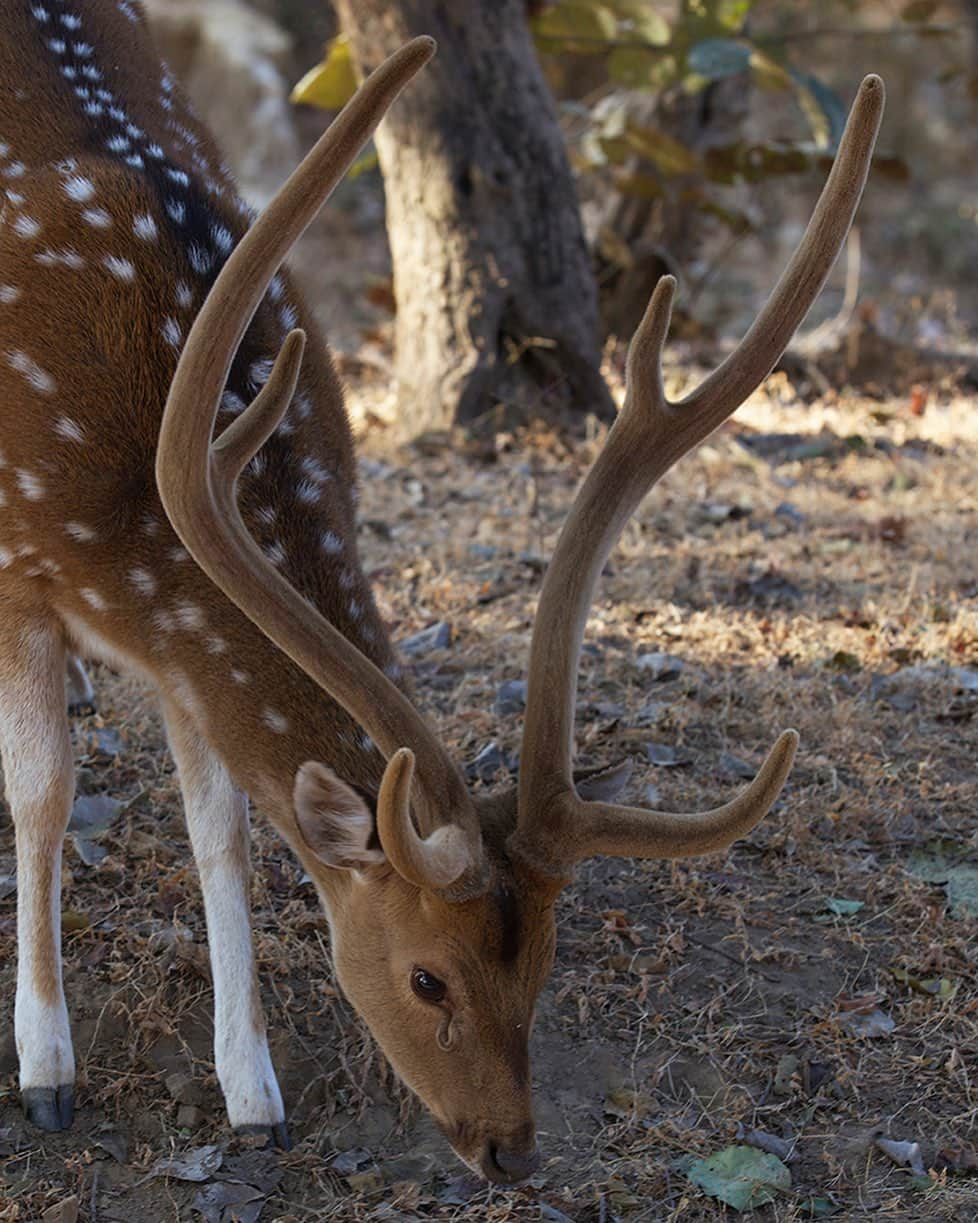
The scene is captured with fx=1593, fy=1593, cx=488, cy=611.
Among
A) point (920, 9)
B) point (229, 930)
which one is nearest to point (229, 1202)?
point (229, 930)

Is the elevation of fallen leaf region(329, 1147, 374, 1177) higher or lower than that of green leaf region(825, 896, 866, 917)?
lower

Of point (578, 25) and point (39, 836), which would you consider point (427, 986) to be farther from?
point (578, 25)

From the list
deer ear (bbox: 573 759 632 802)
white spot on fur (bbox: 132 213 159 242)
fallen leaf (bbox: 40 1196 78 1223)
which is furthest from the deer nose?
white spot on fur (bbox: 132 213 159 242)

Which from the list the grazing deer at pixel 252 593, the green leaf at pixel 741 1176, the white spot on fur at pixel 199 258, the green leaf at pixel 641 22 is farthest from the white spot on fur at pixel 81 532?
the green leaf at pixel 641 22

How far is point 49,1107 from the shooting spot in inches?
142

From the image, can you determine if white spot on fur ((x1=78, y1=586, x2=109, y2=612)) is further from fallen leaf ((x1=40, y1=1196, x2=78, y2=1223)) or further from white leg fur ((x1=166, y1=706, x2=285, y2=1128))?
fallen leaf ((x1=40, y1=1196, x2=78, y2=1223))

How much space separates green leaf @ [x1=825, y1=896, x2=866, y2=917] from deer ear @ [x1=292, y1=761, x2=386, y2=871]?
1669 millimetres

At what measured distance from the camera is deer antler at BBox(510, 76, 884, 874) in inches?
118

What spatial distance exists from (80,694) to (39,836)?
1.42 metres

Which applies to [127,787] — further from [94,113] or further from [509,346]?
[509,346]

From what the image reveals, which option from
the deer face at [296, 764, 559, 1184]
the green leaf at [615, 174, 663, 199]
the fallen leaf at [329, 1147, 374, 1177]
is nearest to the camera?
the deer face at [296, 764, 559, 1184]

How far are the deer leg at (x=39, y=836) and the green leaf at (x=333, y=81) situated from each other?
4622mm

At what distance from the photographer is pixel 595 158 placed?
319 inches

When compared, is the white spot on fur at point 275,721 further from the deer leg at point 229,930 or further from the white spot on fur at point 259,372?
the white spot on fur at point 259,372
